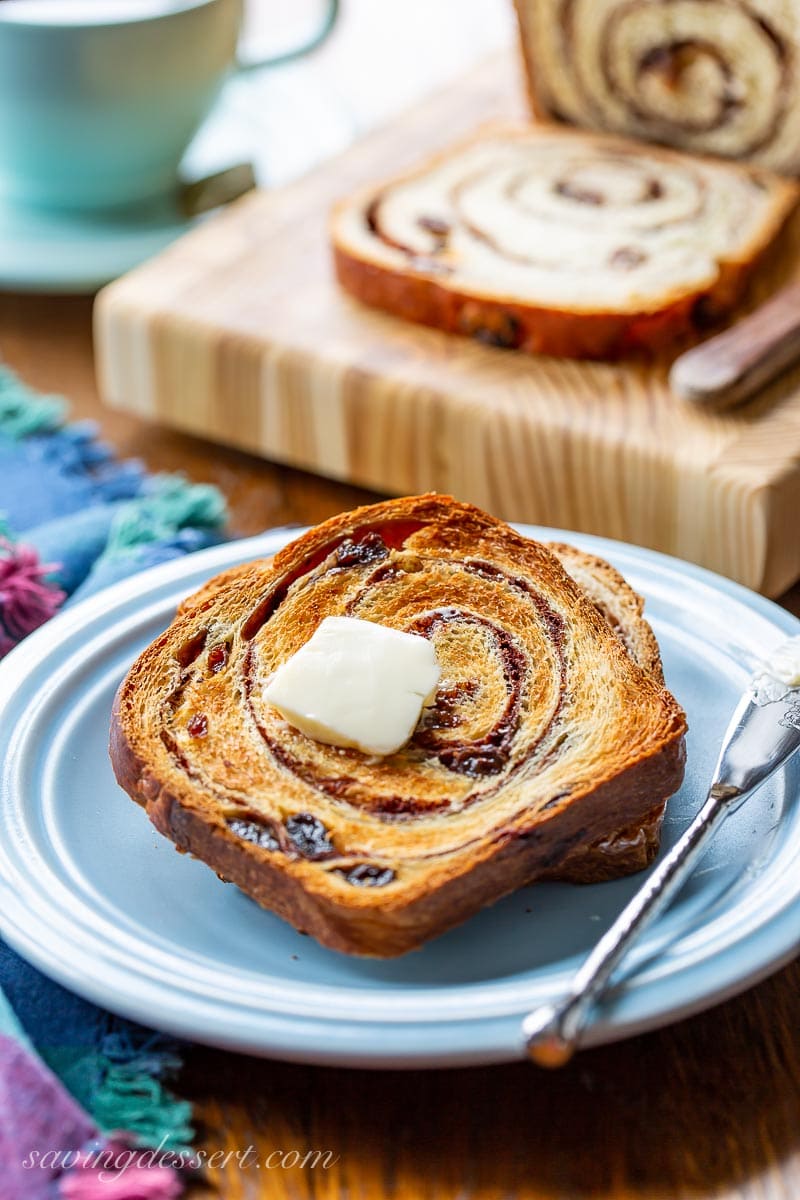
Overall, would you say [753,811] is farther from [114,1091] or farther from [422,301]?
[422,301]

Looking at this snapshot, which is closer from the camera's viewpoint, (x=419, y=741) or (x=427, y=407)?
(x=419, y=741)

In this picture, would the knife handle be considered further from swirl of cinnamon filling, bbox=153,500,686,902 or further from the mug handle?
the mug handle

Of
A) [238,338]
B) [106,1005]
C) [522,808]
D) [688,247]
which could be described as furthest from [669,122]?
[106,1005]

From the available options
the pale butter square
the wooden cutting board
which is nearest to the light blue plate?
the pale butter square

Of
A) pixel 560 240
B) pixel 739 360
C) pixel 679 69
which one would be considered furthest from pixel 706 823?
pixel 679 69

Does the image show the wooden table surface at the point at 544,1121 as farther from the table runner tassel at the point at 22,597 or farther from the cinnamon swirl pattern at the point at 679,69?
the cinnamon swirl pattern at the point at 679,69

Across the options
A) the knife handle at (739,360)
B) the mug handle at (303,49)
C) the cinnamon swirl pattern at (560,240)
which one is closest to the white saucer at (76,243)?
the mug handle at (303,49)

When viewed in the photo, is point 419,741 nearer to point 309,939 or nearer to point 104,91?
point 309,939
